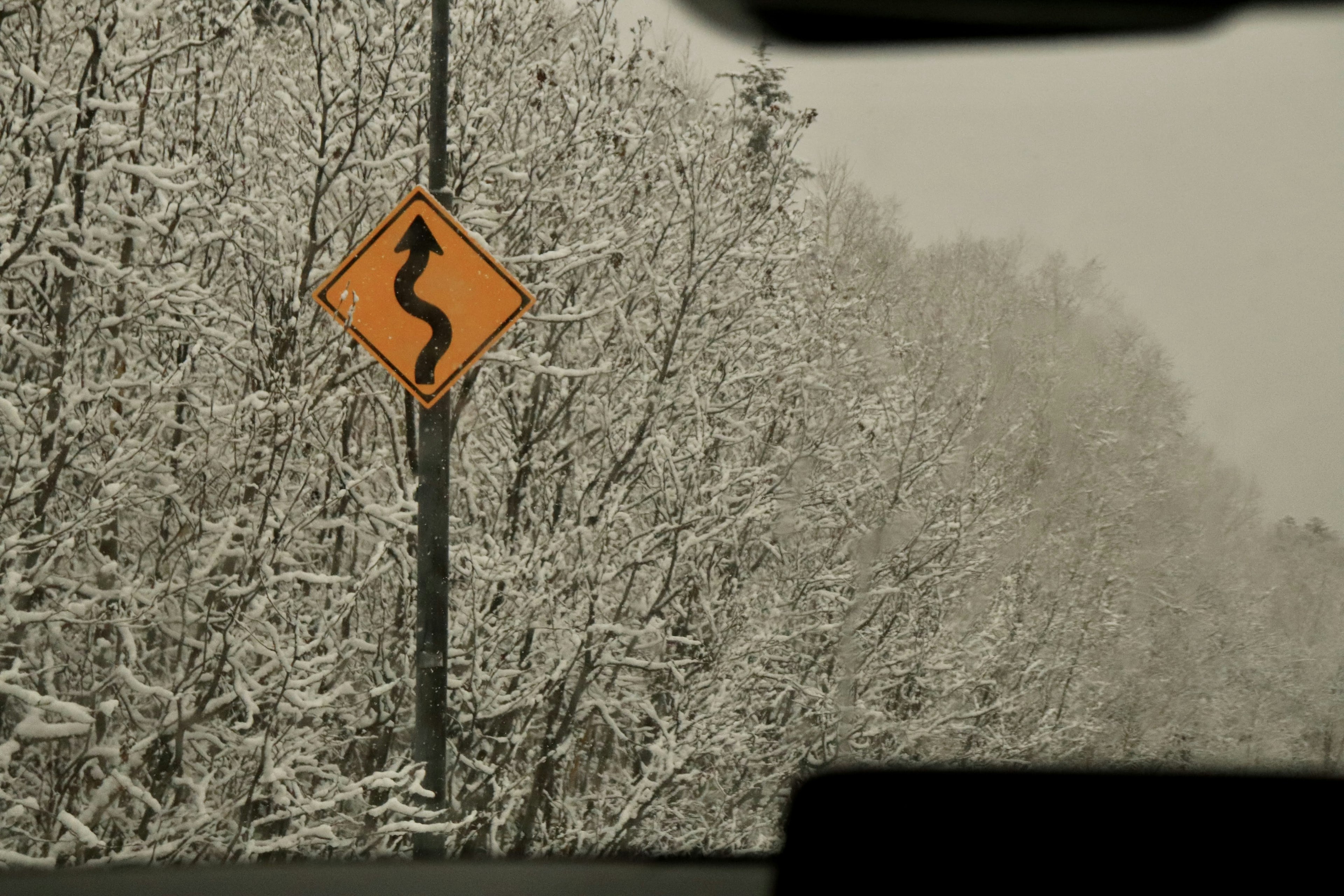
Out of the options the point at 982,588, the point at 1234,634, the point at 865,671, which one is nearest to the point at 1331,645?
the point at 1234,634

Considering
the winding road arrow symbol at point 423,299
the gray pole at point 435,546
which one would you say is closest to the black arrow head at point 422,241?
the winding road arrow symbol at point 423,299

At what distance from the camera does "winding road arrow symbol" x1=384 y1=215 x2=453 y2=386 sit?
261 inches

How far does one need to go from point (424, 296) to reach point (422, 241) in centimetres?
28

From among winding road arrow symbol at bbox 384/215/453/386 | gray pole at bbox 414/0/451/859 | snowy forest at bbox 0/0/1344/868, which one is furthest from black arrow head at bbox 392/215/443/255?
snowy forest at bbox 0/0/1344/868

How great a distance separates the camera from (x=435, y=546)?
736 centimetres

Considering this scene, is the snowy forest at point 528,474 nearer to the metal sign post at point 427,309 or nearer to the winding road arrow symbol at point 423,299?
the metal sign post at point 427,309

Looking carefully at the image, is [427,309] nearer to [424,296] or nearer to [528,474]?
[424,296]

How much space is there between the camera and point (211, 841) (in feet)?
21.5

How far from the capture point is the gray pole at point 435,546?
23.1 ft

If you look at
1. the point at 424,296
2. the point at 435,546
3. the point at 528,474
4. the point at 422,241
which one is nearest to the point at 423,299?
the point at 424,296

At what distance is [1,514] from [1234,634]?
17.1m

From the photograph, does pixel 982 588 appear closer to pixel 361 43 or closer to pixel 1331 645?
pixel 1331 645

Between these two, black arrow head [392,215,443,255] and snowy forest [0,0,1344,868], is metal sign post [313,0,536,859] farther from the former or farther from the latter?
snowy forest [0,0,1344,868]

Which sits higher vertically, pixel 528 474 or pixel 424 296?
pixel 424 296
